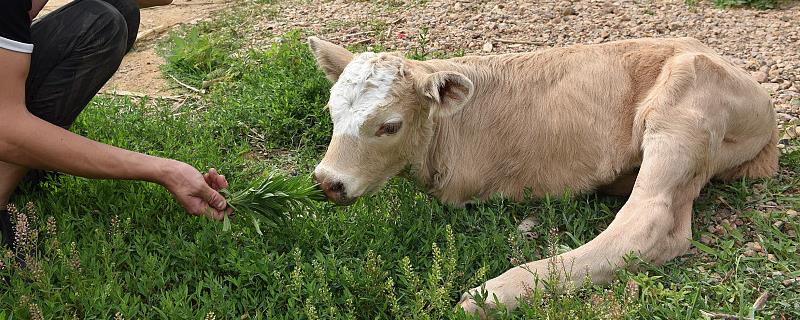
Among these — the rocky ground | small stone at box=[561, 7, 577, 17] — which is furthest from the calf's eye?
small stone at box=[561, 7, 577, 17]

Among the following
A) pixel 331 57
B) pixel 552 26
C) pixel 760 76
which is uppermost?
pixel 760 76

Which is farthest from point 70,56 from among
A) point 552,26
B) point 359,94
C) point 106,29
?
point 552,26

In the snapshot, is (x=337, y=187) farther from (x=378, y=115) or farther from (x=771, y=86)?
(x=771, y=86)

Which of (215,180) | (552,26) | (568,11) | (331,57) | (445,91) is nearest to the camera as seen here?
(215,180)

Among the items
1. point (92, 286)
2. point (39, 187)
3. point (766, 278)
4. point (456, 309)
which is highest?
point (766, 278)

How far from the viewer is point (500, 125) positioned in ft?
17.4

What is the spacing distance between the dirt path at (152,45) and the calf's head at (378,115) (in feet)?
11.9

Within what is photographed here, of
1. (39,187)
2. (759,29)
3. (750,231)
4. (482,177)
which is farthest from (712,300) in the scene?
(759,29)

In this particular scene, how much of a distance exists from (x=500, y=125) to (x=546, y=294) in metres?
1.66

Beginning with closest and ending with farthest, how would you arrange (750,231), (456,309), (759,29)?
(456,309) → (750,231) → (759,29)

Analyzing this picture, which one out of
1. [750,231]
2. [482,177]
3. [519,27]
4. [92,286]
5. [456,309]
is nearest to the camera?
[456,309]

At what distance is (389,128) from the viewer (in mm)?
4758

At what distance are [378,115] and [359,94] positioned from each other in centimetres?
16

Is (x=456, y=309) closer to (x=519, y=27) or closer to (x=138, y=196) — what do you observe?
(x=138, y=196)
